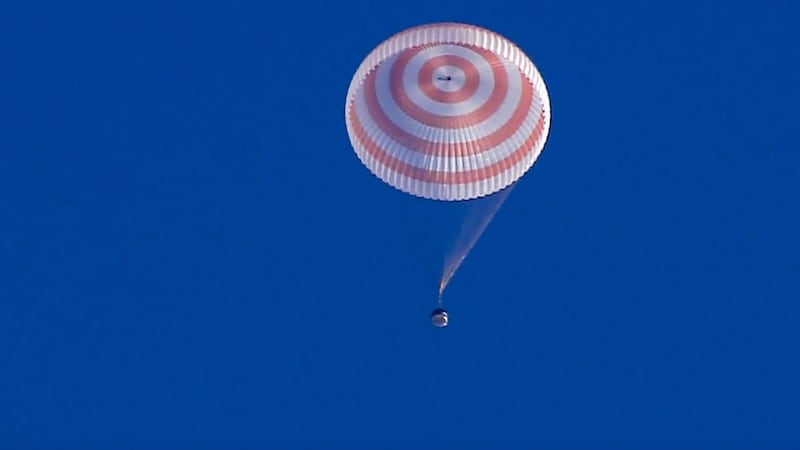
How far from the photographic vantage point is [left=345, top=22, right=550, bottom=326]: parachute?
28578mm

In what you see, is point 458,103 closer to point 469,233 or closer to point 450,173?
point 450,173

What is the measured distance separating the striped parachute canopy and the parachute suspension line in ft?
6.57

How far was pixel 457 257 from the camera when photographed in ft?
103

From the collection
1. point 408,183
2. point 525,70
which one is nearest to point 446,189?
point 408,183

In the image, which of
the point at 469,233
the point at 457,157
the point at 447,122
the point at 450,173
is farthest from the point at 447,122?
the point at 469,233

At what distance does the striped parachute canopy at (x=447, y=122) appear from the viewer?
93.8ft

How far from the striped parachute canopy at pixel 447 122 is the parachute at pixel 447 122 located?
1 cm

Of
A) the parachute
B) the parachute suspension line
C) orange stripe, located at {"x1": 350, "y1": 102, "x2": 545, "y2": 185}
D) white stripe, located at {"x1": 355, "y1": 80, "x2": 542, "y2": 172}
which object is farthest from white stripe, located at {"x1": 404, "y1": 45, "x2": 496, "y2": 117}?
the parachute suspension line

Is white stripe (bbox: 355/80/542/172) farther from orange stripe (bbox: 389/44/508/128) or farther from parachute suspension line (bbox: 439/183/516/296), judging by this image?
parachute suspension line (bbox: 439/183/516/296)

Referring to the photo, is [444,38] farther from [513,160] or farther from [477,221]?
[477,221]

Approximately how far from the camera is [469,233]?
31.1 metres

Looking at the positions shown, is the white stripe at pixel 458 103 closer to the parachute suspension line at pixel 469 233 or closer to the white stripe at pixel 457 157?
the white stripe at pixel 457 157

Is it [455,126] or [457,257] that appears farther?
[457,257]

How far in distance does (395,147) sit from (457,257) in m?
3.29
